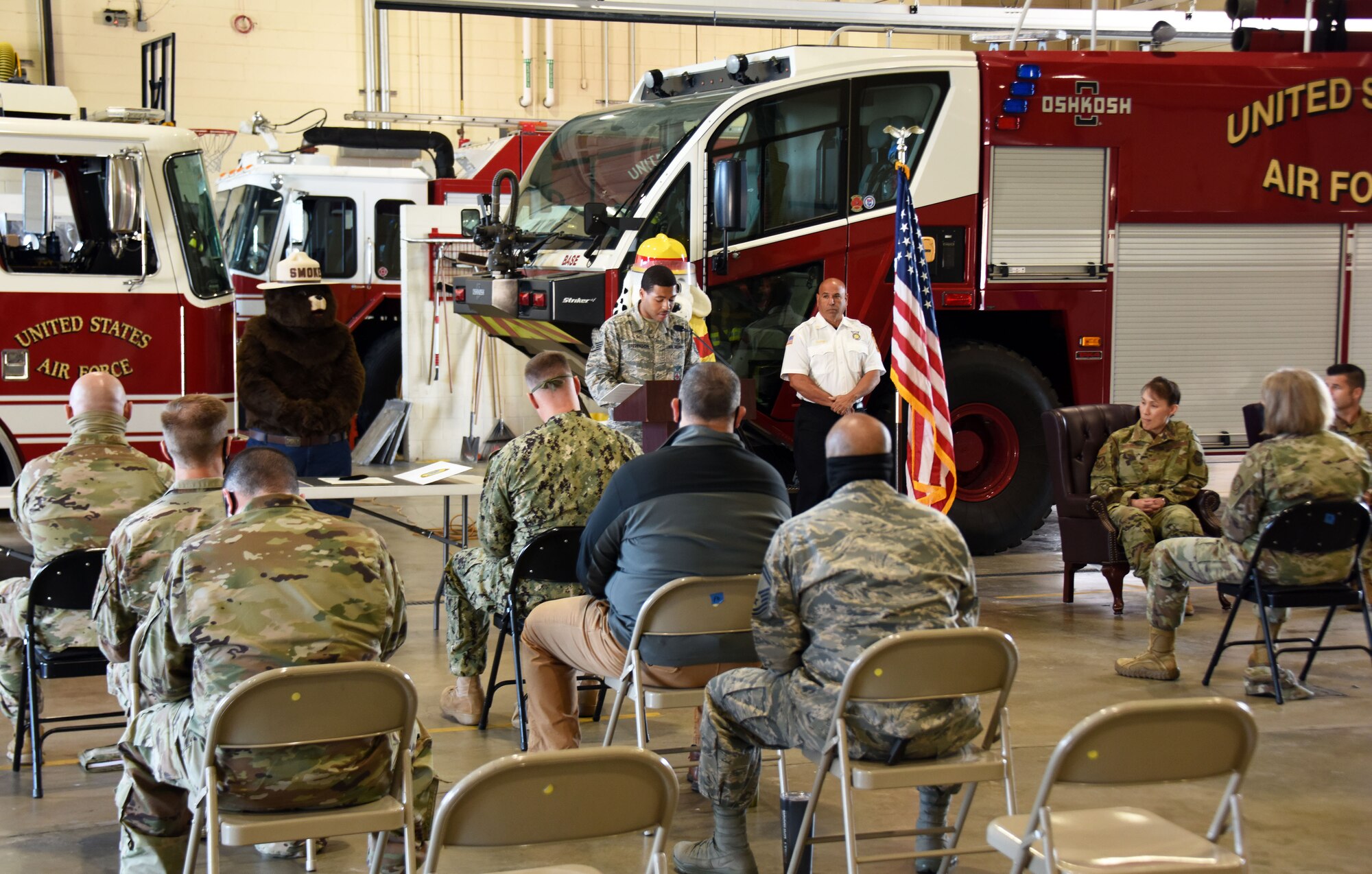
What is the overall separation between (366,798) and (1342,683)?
4453mm

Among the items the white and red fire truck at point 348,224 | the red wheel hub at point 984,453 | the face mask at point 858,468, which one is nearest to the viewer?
the face mask at point 858,468

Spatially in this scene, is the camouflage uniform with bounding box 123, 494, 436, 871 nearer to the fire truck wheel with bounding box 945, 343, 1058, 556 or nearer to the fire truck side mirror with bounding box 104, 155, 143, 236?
the fire truck side mirror with bounding box 104, 155, 143, 236

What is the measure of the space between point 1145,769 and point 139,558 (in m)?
2.71

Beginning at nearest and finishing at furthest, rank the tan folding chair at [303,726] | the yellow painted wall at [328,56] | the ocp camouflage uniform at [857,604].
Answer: the tan folding chair at [303,726], the ocp camouflage uniform at [857,604], the yellow painted wall at [328,56]

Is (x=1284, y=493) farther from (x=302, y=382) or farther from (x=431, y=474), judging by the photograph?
(x=302, y=382)

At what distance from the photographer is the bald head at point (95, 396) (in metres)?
4.80

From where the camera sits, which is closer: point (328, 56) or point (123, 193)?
point (123, 193)

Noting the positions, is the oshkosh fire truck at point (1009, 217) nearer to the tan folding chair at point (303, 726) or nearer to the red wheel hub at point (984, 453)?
the red wheel hub at point (984, 453)

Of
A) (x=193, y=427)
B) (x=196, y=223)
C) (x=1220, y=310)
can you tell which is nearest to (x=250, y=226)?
(x=196, y=223)

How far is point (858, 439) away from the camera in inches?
139

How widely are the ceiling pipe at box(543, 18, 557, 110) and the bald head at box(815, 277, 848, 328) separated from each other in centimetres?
947

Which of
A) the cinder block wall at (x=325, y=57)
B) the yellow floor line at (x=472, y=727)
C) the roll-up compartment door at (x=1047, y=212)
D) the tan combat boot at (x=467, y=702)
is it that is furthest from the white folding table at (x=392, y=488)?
the cinder block wall at (x=325, y=57)

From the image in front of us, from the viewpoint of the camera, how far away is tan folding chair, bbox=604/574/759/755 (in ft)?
12.7

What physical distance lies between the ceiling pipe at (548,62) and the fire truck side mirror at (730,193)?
363 inches
